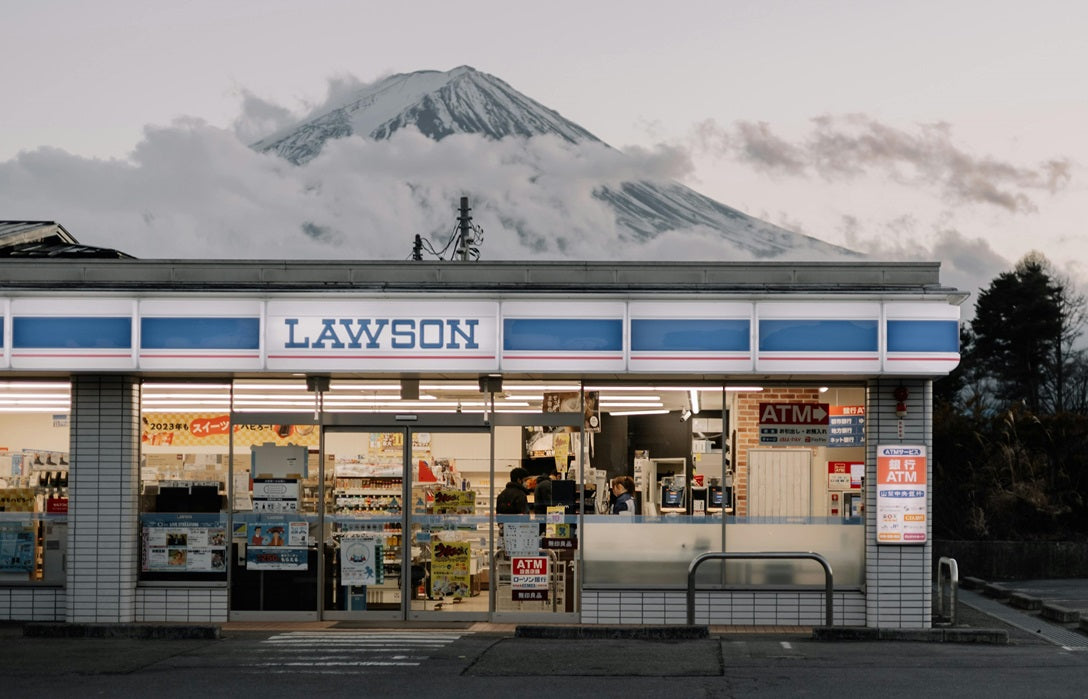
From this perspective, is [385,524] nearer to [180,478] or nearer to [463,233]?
[180,478]

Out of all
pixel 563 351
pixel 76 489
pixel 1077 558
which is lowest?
pixel 1077 558

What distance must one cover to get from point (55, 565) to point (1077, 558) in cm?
1743

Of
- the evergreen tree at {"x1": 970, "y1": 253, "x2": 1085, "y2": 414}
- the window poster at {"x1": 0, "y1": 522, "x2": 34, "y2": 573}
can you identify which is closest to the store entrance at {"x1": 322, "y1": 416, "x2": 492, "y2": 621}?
the window poster at {"x1": 0, "y1": 522, "x2": 34, "y2": 573}

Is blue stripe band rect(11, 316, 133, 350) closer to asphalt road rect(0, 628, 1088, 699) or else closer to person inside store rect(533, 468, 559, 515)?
asphalt road rect(0, 628, 1088, 699)

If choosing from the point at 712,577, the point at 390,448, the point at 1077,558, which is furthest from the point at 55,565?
the point at 1077,558

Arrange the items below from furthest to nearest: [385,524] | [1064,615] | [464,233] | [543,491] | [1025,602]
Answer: [464,233]
[1025,602]
[1064,615]
[385,524]
[543,491]

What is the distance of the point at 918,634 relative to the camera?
586 inches

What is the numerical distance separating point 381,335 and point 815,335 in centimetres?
483

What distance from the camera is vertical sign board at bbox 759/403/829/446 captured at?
1622 centimetres

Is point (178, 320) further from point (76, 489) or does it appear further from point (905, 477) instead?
point (905, 477)

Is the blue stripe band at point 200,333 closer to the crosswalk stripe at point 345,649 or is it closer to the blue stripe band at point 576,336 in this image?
the blue stripe band at point 576,336

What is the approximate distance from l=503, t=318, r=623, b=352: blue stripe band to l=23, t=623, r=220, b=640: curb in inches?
182

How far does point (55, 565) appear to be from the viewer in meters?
16.5

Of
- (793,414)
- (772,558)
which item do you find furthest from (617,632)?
(793,414)
